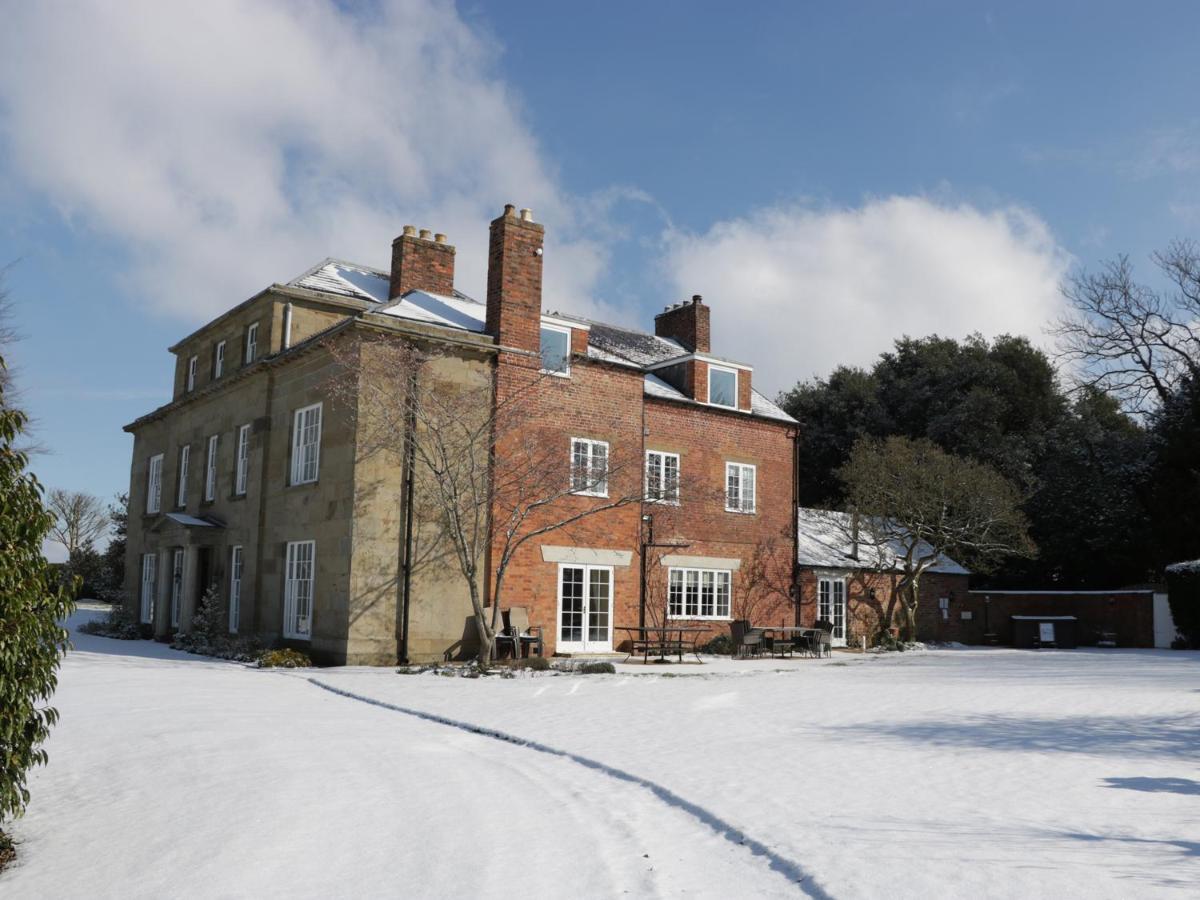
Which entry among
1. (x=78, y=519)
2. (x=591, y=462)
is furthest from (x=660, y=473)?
(x=78, y=519)

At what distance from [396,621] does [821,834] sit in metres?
15.0

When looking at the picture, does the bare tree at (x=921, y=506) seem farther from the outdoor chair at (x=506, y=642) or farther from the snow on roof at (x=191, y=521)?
the snow on roof at (x=191, y=521)

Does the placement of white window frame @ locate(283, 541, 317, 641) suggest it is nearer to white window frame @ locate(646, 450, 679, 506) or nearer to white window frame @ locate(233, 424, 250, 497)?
white window frame @ locate(233, 424, 250, 497)

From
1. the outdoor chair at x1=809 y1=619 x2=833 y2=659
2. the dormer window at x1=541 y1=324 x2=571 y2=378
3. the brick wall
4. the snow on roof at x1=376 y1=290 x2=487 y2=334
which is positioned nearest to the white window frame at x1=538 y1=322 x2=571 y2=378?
the dormer window at x1=541 y1=324 x2=571 y2=378

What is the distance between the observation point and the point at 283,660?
790 inches

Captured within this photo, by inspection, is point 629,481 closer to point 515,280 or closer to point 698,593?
point 698,593

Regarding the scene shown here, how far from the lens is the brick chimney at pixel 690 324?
31.8 m

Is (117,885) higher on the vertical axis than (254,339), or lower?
lower

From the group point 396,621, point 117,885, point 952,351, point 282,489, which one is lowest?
point 117,885

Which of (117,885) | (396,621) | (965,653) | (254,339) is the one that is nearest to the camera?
(117,885)

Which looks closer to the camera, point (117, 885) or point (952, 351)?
point (117, 885)

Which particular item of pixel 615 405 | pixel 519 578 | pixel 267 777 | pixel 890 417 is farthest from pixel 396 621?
pixel 890 417

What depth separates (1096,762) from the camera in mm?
9375

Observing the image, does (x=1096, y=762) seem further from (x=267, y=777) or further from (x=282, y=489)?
(x=282, y=489)
